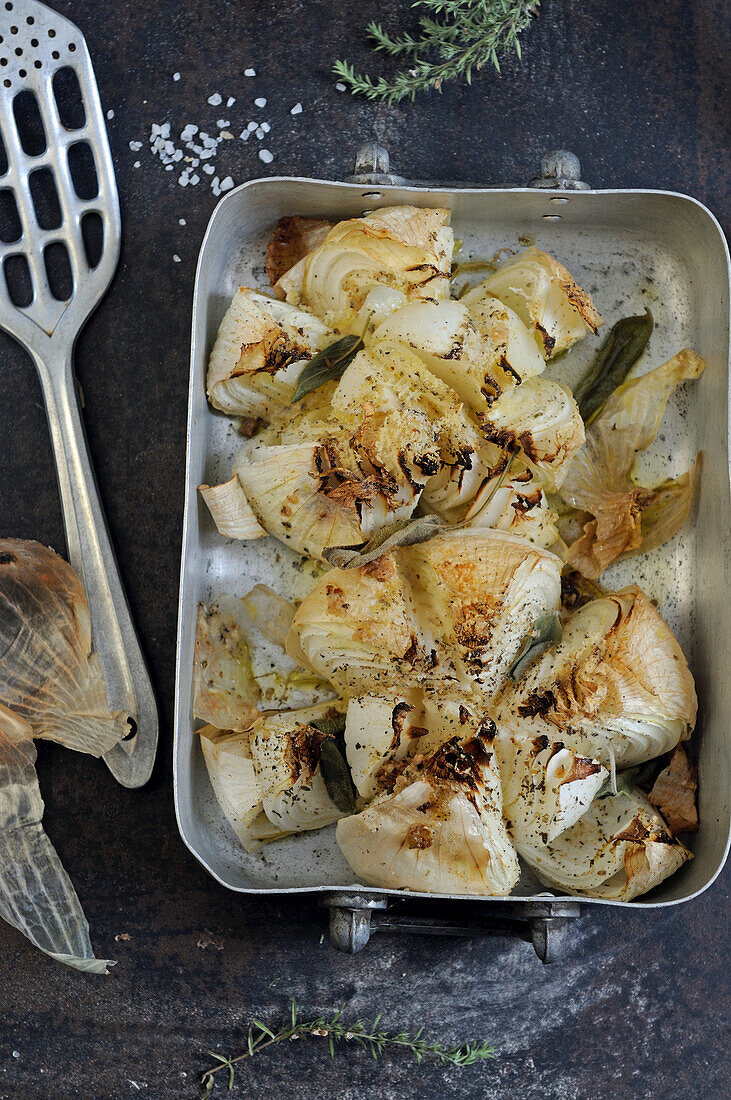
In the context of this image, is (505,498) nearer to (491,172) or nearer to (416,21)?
(491,172)

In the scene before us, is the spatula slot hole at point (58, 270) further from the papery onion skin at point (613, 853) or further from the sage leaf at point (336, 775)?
the papery onion skin at point (613, 853)

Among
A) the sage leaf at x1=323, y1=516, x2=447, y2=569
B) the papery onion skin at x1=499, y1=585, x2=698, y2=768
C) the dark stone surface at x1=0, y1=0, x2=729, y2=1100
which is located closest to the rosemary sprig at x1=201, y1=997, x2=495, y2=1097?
the dark stone surface at x1=0, y1=0, x2=729, y2=1100

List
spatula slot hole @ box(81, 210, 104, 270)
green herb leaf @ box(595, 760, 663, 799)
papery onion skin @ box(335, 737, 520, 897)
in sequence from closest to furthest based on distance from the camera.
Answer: papery onion skin @ box(335, 737, 520, 897) < green herb leaf @ box(595, 760, 663, 799) < spatula slot hole @ box(81, 210, 104, 270)

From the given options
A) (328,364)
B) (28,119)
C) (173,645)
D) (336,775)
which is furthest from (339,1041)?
(28,119)

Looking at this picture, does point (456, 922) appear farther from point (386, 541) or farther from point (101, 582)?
point (101, 582)

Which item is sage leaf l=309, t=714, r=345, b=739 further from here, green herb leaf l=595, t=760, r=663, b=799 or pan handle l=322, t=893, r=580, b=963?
green herb leaf l=595, t=760, r=663, b=799

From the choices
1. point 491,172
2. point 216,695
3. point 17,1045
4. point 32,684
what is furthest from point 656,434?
point 17,1045
